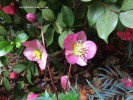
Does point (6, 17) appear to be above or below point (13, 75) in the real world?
above

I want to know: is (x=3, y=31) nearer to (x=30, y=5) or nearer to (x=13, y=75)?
(x=30, y=5)

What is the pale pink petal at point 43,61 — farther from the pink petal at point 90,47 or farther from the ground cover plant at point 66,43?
the pink petal at point 90,47

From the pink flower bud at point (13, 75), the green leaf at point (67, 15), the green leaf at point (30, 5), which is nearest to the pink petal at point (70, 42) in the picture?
the green leaf at point (67, 15)

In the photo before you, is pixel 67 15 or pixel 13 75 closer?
pixel 67 15

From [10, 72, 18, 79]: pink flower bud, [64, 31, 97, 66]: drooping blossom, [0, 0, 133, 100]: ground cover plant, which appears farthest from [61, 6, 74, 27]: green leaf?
[10, 72, 18, 79]: pink flower bud

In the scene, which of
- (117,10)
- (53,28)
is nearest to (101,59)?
(53,28)

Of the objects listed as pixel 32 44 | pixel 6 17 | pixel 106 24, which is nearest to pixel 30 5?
pixel 6 17
